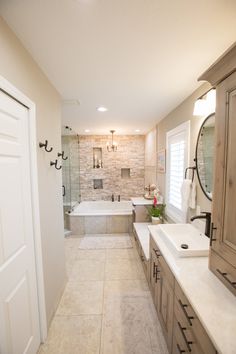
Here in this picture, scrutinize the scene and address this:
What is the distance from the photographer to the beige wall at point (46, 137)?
46.7 inches

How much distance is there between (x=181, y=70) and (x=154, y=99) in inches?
29.9

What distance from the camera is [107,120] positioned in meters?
3.59

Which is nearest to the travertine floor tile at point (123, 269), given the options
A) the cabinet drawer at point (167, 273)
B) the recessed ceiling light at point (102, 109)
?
the cabinet drawer at point (167, 273)

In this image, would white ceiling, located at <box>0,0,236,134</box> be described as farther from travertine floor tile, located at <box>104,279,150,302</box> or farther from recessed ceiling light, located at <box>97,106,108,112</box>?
travertine floor tile, located at <box>104,279,150,302</box>

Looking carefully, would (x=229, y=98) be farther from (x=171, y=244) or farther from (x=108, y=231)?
(x=108, y=231)

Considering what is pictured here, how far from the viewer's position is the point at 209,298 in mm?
1018

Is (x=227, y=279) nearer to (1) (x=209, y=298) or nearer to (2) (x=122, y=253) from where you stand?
(1) (x=209, y=298)

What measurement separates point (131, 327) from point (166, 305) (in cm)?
56

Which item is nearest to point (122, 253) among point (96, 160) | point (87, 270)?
point (87, 270)

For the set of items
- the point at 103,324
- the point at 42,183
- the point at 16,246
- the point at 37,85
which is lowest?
the point at 103,324

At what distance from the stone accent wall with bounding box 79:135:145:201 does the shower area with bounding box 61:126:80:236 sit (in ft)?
0.78

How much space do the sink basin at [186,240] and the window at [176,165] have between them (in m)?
0.36

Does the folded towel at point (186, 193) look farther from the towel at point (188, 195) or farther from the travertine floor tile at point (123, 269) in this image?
the travertine floor tile at point (123, 269)

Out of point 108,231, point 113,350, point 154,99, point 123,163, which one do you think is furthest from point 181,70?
point 123,163
